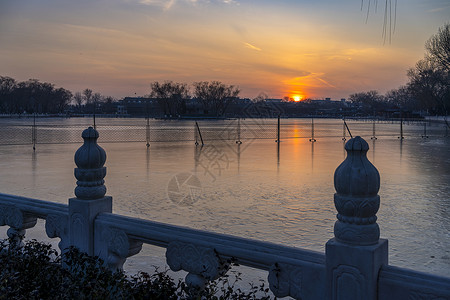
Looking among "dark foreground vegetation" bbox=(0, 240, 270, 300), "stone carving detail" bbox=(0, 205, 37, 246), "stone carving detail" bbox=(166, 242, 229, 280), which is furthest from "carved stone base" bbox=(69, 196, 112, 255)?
"stone carving detail" bbox=(166, 242, 229, 280)

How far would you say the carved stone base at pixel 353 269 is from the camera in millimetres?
2578

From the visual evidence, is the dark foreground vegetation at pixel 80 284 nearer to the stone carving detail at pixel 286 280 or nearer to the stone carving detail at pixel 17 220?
the stone carving detail at pixel 286 280

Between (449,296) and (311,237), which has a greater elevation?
(449,296)

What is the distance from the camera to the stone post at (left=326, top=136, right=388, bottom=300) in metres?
2.58

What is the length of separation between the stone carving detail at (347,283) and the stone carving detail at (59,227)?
8.34 ft

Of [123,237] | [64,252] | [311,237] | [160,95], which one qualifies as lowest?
[311,237]

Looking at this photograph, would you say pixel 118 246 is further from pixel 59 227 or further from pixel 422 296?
pixel 422 296

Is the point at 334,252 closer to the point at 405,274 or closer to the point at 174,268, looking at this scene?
the point at 405,274

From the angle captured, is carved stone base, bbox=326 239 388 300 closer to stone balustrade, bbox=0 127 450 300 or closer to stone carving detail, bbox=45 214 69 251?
stone balustrade, bbox=0 127 450 300

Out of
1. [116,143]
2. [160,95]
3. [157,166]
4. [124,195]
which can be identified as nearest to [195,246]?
[124,195]

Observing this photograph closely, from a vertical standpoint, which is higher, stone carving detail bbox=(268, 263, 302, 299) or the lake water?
stone carving detail bbox=(268, 263, 302, 299)

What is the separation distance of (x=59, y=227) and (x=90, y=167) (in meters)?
0.78

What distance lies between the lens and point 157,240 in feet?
11.8

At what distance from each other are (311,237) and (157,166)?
9881 mm
